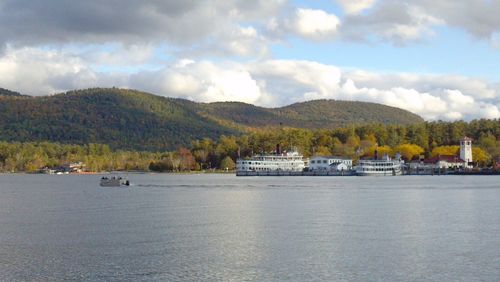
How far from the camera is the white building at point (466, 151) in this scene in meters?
178

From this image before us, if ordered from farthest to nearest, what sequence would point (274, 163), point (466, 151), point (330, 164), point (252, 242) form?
point (274, 163) → point (330, 164) → point (466, 151) → point (252, 242)

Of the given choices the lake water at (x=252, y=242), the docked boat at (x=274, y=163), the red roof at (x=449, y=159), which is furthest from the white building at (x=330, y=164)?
the lake water at (x=252, y=242)

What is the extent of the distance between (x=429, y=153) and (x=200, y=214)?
490ft

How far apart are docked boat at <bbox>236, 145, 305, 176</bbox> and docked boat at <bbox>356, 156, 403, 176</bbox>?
1765cm

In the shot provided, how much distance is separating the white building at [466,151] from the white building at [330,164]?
28213 millimetres

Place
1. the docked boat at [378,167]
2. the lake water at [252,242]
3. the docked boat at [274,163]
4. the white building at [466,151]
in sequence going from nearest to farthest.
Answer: the lake water at [252,242], the docked boat at [378,167], the white building at [466,151], the docked boat at [274,163]

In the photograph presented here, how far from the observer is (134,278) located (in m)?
28.2

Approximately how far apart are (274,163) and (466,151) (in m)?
49.1

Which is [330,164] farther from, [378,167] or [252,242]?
[252,242]

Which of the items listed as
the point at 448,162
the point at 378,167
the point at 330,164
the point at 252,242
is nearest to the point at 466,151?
the point at 448,162

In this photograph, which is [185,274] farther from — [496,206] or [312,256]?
[496,206]

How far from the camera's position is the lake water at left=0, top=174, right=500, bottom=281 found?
2952cm

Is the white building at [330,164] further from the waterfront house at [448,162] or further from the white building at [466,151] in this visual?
the white building at [466,151]

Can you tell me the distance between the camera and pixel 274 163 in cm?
18800
